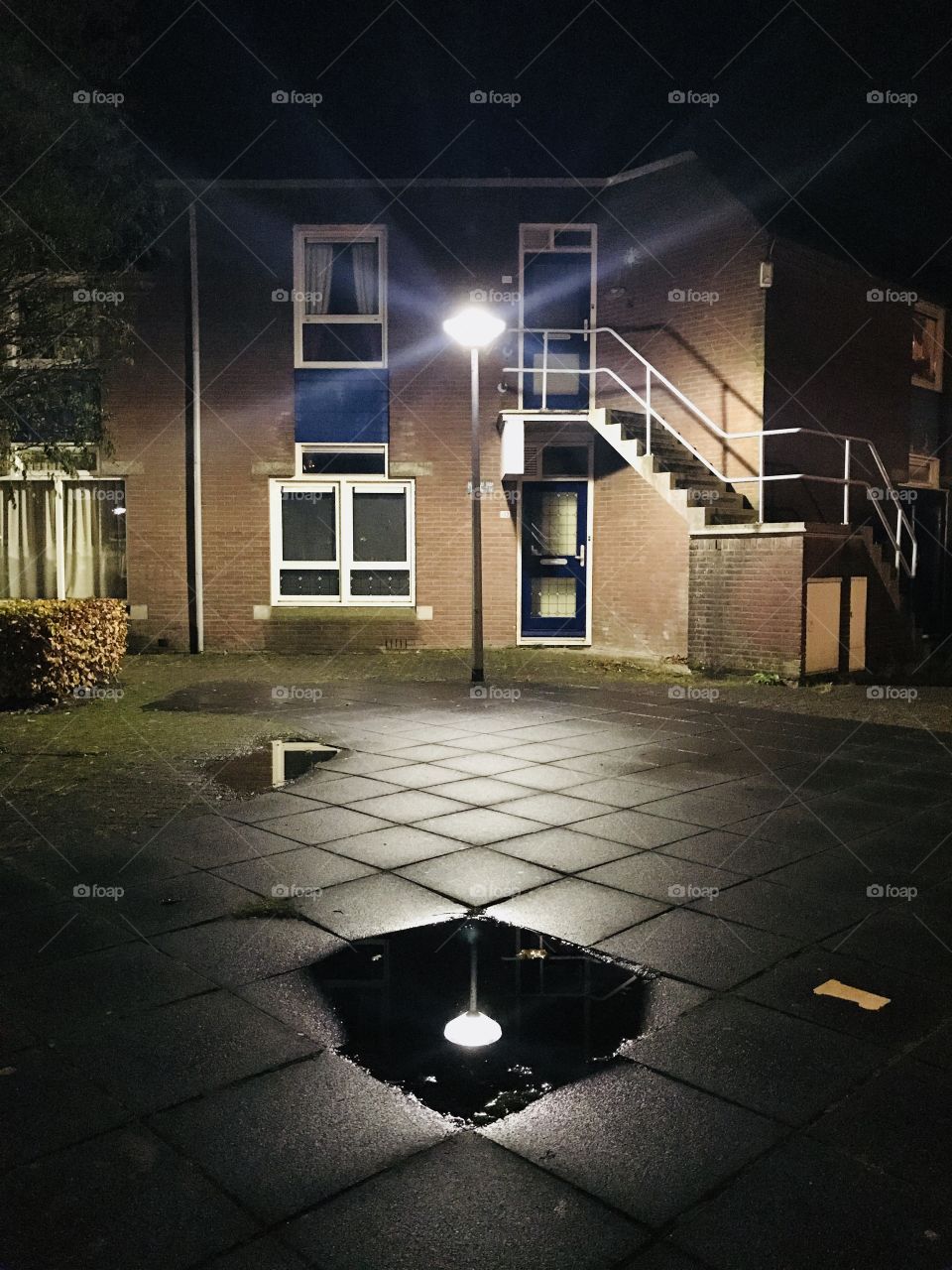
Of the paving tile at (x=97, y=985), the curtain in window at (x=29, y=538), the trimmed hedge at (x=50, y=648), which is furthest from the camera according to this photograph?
the curtain in window at (x=29, y=538)

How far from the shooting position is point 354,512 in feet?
53.6

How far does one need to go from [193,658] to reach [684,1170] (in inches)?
545

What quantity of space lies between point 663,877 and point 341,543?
1198 centimetres

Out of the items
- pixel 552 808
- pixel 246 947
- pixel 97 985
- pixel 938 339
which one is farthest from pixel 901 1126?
pixel 938 339

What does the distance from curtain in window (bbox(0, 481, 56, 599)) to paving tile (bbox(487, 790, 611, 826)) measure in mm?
12497

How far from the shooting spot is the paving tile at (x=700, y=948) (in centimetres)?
402

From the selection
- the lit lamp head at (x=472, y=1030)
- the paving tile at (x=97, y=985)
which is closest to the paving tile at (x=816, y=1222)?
the lit lamp head at (x=472, y=1030)

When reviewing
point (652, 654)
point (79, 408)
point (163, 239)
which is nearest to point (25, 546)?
point (163, 239)

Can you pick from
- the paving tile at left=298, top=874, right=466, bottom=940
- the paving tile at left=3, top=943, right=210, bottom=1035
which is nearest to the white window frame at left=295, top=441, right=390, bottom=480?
the paving tile at left=298, top=874, right=466, bottom=940

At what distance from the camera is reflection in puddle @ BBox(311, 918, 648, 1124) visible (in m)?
3.17

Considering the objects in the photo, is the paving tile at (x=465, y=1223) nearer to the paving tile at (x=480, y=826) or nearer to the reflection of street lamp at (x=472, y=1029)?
the reflection of street lamp at (x=472, y=1029)

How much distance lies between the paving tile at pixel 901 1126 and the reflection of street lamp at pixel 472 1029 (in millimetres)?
1130

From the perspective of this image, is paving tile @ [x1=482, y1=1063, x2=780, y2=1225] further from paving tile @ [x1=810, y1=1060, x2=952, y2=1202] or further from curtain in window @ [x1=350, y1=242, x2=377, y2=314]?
curtain in window @ [x1=350, y1=242, x2=377, y2=314]

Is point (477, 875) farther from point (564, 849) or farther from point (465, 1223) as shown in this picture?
point (465, 1223)
